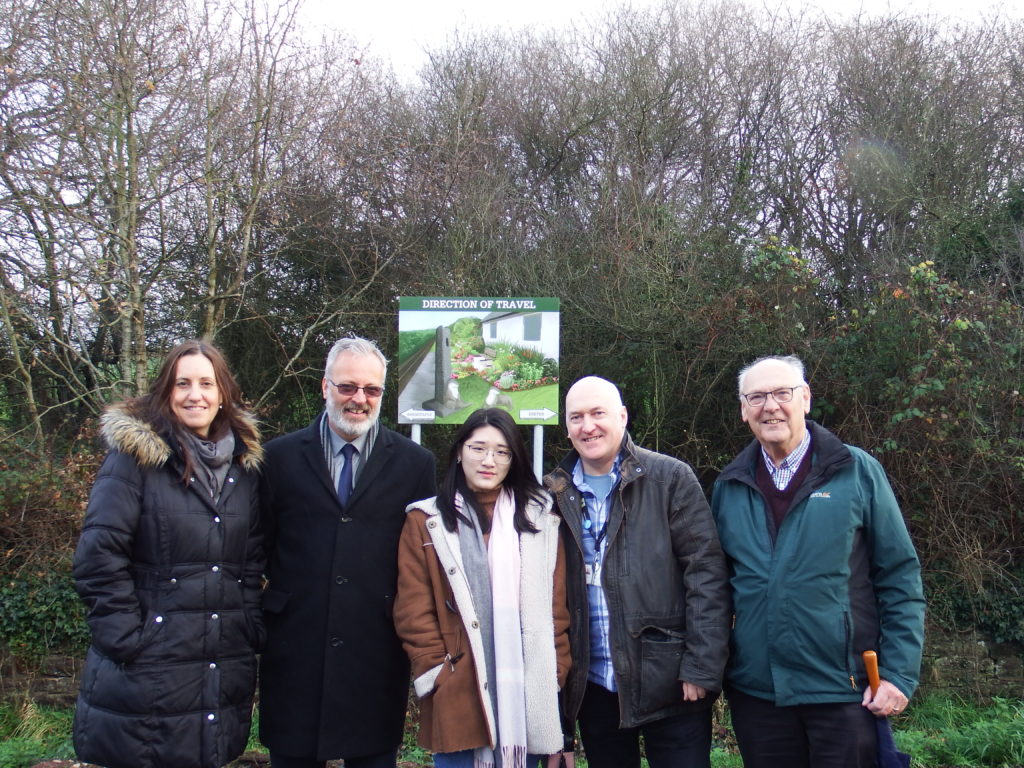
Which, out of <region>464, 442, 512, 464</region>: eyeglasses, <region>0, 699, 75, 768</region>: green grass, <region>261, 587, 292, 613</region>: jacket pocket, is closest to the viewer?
<region>464, 442, 512, 464</region>: eyeglasses

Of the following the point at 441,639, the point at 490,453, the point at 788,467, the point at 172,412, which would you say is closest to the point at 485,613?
the point at 441,639

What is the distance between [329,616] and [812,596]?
1.76m

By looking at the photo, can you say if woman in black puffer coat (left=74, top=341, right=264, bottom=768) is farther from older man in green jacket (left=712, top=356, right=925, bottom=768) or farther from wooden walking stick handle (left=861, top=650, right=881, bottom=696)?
wooden walking stick handle (left=861, top=650, right=881, bottom=696)

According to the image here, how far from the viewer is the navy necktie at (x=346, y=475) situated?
3.28 metres

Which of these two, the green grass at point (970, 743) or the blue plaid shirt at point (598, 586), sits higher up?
the blue plaid shirt at point (598, 586)

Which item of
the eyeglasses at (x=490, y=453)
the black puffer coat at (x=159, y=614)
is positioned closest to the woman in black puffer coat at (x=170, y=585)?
the black puffer coat at (x=159, y=614)

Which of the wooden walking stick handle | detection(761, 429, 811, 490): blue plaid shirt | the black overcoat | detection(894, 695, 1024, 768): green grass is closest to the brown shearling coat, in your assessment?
the black overcoat

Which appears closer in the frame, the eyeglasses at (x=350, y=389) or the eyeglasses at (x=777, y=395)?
the eyeglasses at (x=777, y=395)

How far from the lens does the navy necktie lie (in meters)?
3.28

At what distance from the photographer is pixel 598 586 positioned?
303 cm

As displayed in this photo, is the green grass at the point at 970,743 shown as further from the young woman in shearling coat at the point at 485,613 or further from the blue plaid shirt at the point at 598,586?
the young woman in shearling coat at the point at 485,613

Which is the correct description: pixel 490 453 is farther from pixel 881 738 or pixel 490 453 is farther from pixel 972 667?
pixel 972 667

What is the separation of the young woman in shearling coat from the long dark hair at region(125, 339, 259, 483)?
77 centimetres

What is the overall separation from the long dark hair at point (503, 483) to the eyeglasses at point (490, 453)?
0.10ft
